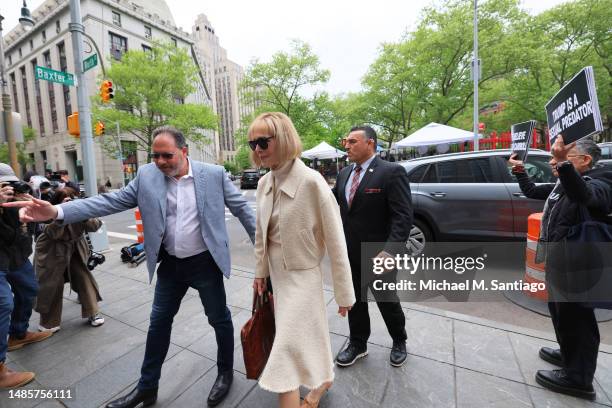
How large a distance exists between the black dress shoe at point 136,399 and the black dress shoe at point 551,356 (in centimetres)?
299

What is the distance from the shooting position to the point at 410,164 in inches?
211

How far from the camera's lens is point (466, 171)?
5023mm

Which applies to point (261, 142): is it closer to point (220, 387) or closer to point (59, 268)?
point (220, 387)

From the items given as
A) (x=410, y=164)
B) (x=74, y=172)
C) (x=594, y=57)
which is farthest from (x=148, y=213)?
(x=74, y=172)

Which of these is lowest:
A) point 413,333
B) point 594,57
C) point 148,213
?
point 413,333

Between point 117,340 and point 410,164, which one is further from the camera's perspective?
point 410,164

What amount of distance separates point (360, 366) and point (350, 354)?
12 centimetres

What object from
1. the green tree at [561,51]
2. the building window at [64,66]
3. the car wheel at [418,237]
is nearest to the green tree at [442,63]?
the green tree at [561,51]

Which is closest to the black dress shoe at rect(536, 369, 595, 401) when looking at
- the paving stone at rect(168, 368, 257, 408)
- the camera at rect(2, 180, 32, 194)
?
the paving stone at rect(168, 368, 257, 408)

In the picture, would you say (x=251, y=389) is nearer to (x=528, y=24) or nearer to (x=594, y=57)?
(x=528, y=24)

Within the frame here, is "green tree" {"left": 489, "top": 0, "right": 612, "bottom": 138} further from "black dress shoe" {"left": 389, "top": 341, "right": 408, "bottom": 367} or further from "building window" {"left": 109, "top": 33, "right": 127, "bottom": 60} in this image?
"building window" {"left": 109, "top": 33, "right": 127, "bottom": 60}

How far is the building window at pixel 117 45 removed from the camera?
1474 inches

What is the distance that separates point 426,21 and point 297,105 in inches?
485

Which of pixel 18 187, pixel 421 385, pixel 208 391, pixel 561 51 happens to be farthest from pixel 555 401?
pixel 561 51
